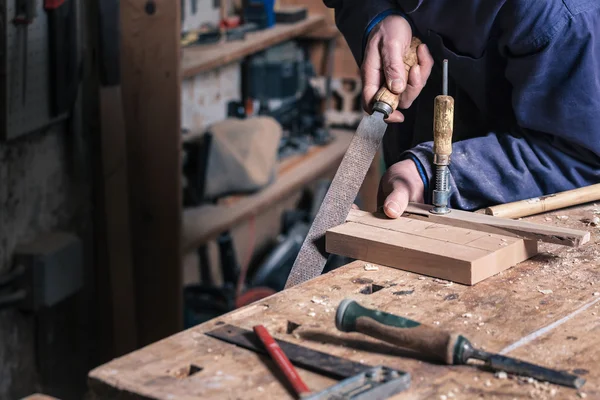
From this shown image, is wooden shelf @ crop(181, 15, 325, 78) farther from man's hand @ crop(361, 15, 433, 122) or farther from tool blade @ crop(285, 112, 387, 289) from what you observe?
tool blade @ crop(285, 112, 387, 289)

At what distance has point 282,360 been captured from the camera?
3.50 ft

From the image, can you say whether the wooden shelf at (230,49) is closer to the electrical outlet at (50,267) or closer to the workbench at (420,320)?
the electrical outlet at (50,267)

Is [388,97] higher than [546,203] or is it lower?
higher

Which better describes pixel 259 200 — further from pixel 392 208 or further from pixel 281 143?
pixel 392 208

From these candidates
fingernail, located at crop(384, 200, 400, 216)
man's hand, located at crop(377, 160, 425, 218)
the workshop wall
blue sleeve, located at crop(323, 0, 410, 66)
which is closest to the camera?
fingernail, located at crop(384, 200, 400, 216)

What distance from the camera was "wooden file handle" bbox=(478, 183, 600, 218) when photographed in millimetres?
1640

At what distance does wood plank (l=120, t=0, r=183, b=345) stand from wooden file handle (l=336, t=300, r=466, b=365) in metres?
1.75

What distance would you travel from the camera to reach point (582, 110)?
1.65m

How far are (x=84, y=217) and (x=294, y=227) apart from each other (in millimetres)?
1457

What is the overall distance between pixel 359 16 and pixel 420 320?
904mm

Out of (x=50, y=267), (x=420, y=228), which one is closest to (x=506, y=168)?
(x=420, y=228)

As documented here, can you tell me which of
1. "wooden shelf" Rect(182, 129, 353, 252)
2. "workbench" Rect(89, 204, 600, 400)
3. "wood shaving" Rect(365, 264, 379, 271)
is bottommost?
"wooden shelf" Rect(182, 129, 353, 252)

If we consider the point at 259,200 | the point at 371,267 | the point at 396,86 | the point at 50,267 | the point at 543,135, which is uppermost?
the point at 396,86

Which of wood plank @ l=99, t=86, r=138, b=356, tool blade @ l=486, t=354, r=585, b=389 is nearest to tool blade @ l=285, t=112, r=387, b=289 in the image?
tool blade @ l=486, t=354, r=585, b=389
